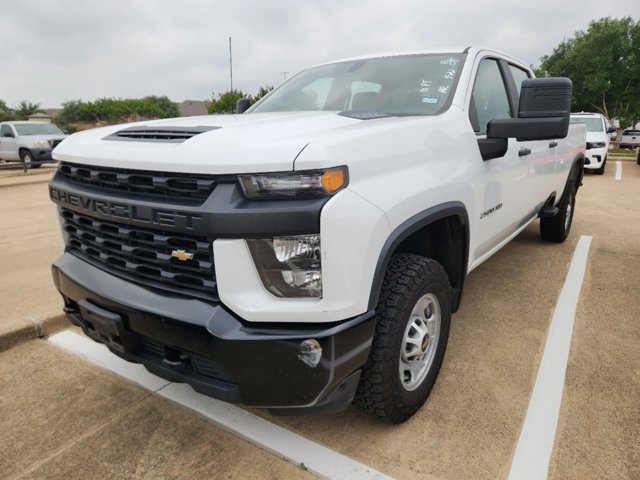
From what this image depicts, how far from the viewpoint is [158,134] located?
1996mm

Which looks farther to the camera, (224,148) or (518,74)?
(518,74)

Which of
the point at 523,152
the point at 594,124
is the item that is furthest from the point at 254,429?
the point at 594,124

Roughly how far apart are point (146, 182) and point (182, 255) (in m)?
0.35

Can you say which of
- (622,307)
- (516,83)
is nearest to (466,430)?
(622,307)

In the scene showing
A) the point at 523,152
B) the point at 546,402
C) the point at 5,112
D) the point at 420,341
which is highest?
the point at 5,112

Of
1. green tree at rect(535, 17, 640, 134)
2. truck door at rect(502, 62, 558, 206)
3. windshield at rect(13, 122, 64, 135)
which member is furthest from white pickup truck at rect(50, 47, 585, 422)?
green tree at rect(535, 17, 640, 134)

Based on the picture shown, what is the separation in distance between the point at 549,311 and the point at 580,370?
89 centimetres

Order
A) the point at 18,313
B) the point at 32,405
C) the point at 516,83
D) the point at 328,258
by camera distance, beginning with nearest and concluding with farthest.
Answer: the point at 328,258
the point at 32,405
the point at 18,313
the point at 516,83

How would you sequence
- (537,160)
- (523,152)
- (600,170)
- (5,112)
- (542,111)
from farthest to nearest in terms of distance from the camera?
(5,112), (600,170), (537,160), (523,152), (542,111)

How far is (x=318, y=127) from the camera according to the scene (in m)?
1.92

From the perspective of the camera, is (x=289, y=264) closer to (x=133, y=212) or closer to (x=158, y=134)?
(x=133, y=212)

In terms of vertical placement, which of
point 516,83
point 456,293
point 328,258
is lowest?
point 456,293

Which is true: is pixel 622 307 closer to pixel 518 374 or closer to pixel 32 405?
pixel 518 374

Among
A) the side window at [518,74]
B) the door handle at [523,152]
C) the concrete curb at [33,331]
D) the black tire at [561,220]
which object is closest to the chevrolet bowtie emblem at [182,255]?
the concrete curb at [33,331]
